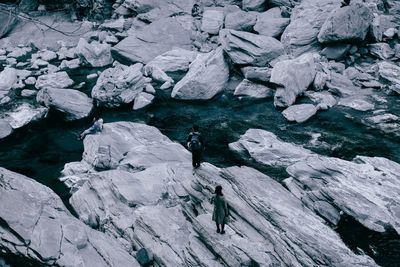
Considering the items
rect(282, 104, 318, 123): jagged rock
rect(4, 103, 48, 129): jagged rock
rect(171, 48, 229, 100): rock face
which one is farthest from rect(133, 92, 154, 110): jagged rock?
rect(282, 104, 318, 123): jagged rock

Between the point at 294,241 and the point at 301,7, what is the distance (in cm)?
1811

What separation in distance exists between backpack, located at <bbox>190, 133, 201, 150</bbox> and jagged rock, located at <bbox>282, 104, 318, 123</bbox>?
263 inches

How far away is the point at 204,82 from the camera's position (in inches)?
735

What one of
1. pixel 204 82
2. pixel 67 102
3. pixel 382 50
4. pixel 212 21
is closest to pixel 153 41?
pixel 212 21

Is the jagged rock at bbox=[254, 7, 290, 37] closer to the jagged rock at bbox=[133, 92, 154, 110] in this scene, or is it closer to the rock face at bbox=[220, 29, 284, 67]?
the rock face at bbox=[220, 29, 284, 67]

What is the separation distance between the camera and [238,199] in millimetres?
10430

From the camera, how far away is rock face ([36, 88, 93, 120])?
1745 cm

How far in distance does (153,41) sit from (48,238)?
1807cm

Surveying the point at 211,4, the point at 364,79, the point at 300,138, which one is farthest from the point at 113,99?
the point at 211,4

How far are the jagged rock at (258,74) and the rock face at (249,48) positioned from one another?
676 mm

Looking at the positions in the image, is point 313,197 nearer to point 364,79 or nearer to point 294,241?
point 294,241

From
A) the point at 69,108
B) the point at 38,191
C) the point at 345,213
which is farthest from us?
the point at 69,108

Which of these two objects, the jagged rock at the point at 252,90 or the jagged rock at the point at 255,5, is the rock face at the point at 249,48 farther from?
the jagged rock at the point at 255,5

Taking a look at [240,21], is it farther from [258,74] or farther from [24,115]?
[24,115]
